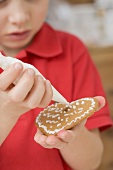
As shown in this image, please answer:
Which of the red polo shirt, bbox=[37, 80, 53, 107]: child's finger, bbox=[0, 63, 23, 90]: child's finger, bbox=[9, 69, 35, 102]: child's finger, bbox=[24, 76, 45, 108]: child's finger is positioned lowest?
the red polo shirt

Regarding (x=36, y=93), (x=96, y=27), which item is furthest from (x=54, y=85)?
(x=96, y=27)

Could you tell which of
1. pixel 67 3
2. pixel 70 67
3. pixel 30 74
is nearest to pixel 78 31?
pixel 67 3

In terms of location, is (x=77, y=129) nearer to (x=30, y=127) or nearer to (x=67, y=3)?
(x=30, y=127)

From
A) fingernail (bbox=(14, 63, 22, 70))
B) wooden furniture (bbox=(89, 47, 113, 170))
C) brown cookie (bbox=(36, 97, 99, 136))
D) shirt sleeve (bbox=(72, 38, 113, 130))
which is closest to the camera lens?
fingernail (bbox=(14, 63, 22, 70))

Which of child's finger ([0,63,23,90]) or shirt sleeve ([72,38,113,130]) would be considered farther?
shirt sleeve ([72,38,113,130])

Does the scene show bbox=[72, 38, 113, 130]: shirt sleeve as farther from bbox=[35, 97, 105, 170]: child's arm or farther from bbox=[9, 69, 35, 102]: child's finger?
bbox=[9, 69, 35, 102]: child's finger

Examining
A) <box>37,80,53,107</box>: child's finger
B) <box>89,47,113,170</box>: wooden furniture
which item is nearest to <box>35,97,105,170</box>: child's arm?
<box>37,80,53,107</box>: child's finger

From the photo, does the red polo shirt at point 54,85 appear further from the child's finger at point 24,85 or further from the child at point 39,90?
the child's finger at point 24,85

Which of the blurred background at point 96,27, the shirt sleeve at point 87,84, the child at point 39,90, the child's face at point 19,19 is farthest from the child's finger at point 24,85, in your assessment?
the blurred background at point 96,27
